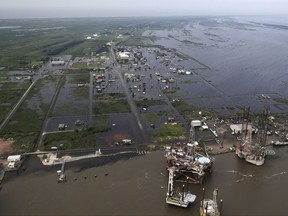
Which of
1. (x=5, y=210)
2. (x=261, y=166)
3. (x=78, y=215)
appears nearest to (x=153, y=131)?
(x=261, y=166)

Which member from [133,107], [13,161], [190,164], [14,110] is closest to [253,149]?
[190,164]

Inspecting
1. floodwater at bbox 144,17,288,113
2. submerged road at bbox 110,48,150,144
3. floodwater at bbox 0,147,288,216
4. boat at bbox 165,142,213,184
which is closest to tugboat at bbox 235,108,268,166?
floodwater at bbox 0,147,288,216

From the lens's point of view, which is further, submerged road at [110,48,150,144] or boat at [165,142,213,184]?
submerged road at [110,48,150,144]

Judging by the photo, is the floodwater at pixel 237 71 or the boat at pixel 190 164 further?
the floodwater at pixel 237 71

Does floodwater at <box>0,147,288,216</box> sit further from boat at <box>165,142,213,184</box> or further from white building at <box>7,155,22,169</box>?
white building at <box>7,155,22,169</box>

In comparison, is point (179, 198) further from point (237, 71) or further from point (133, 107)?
point (237, 71)

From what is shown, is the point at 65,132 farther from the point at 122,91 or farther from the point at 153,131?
the point at 122,91

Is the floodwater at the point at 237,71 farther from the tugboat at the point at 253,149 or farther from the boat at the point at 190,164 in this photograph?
the boat at the point at 190,164

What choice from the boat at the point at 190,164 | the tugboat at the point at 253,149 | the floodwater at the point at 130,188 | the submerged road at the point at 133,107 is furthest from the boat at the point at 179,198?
the submerged road at the point at 133,107

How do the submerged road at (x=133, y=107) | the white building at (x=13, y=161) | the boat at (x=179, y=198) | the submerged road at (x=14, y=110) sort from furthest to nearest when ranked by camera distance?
1. the submerged road at (x=14, y=110)
2. the submerged road at (x=133, y=107)
3. the white building at (x=13, y=161)
4. the boat at (x=179, y=198)
